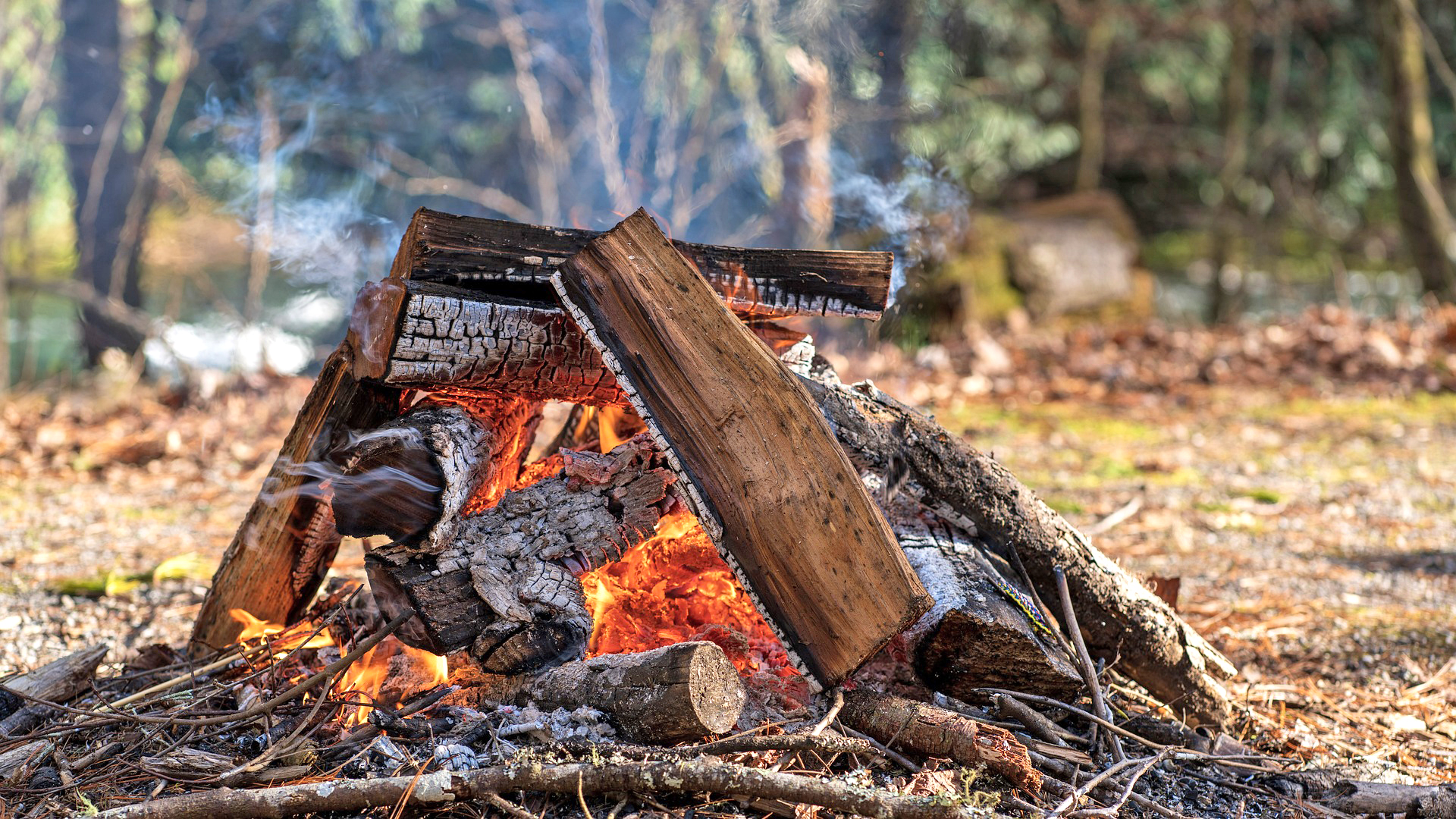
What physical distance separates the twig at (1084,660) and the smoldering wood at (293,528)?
1466mm

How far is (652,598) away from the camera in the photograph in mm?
2088

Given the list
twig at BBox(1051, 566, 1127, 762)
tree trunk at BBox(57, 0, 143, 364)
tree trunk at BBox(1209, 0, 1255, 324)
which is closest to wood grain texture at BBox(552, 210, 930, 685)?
twig at BBox(1051, 566, 1127, 762)

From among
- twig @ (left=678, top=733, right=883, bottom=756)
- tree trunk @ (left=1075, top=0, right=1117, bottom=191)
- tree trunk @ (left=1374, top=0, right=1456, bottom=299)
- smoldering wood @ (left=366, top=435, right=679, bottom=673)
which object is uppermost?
tree trunk @ (left=1075, top=0, right=1117, bottom=191)

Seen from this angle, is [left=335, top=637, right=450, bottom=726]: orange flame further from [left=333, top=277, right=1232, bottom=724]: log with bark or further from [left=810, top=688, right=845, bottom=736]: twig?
[left=810, top=688, right=845, bottom=736]: twig

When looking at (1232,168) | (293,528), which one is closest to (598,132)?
(1232,168)

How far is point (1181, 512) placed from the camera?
3959 mm

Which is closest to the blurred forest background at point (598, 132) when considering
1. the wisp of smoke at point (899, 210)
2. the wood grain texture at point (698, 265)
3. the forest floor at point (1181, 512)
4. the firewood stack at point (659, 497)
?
the wisp of smoke at point (899, 210)

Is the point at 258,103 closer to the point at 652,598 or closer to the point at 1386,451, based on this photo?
the point at 652,598

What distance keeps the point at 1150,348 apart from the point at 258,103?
6.76 meters

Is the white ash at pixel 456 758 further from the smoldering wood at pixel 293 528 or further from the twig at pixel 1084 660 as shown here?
the twig at pixel 1084 660

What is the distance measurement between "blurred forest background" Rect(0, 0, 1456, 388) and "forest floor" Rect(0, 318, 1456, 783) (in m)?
0.78

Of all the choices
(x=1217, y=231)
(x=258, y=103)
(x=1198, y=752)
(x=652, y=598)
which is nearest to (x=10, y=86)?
(x=258, y=103)

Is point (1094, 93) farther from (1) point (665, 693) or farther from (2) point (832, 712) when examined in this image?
(1) point (665, 693)

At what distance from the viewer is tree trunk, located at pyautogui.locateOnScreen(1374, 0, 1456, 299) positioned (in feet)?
24.3
